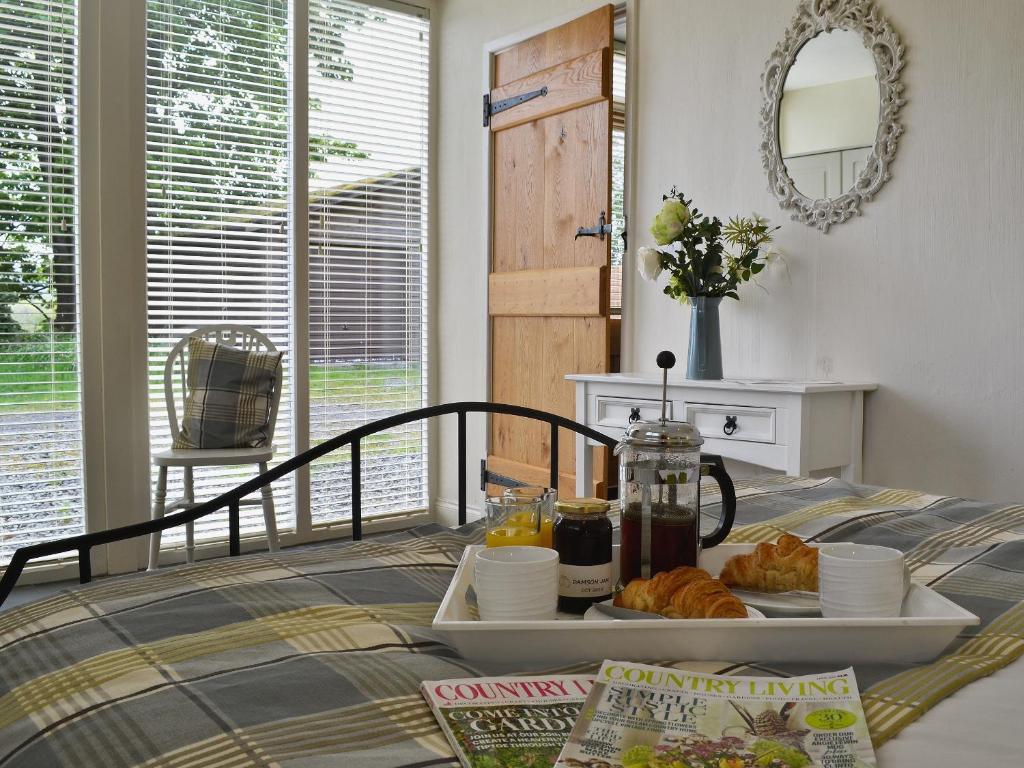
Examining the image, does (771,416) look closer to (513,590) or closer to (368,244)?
(513,590)

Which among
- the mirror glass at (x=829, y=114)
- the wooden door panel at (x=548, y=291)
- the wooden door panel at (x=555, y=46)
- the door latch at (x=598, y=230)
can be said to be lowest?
the wooden door panel at (x=548, y=291)

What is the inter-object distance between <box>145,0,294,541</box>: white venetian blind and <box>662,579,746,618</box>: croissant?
10.2ft

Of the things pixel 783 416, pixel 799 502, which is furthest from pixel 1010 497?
pixel 799 502

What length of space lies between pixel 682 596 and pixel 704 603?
0.03 meters

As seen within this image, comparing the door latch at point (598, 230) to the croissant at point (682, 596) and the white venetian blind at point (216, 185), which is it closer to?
the white venetian blind at point (216, 185)

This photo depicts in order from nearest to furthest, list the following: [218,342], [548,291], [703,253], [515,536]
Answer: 1. [515,536]
2. [703,253]
3. [218,342]
4. [548,291]

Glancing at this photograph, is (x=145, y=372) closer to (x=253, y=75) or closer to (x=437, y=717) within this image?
(x=253, y=75)

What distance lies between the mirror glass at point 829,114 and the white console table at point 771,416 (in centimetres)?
66

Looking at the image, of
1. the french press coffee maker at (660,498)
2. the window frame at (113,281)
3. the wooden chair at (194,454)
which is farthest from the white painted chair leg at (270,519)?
the french press coffee maker at (660,498)

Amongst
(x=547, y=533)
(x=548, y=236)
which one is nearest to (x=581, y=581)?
(x=547, y=533)

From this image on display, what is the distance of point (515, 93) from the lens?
3.84 m

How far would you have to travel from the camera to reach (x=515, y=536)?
1.04 m

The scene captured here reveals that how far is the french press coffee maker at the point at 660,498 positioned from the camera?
97 cm

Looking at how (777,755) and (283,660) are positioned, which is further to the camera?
(283,660)
